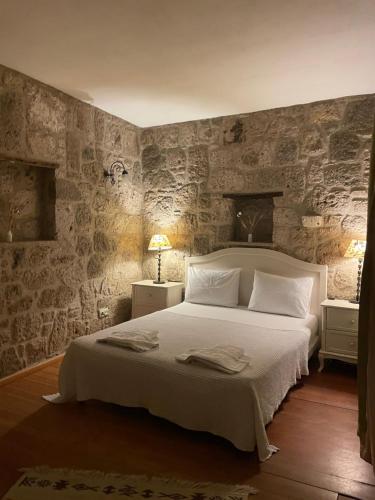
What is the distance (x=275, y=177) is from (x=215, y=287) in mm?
1320

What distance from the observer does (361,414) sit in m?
1.52

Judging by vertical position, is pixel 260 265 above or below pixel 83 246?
below

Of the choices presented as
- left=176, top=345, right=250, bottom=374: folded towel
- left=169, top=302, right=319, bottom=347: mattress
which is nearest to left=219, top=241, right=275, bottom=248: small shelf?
left=169, top=302, right=319, bottom=347: mattress

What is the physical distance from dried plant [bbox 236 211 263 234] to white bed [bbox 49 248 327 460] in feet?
3.57

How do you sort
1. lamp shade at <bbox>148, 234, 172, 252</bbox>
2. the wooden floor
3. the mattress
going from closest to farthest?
the wooden floor → the mattress → lamp shade at <bbox>148, 234, 172, 252</bbox>

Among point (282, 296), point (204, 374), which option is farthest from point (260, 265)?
point (204, 374)

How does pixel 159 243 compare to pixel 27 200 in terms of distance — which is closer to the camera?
pixel 27 200

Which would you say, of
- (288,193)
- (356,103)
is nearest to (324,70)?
(356,103)

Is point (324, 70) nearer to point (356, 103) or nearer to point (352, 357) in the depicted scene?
point (356, 103)

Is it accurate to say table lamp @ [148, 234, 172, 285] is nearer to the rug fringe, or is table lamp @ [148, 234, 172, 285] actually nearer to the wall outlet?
the wall outlet

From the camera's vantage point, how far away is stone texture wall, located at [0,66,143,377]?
10.0 ft

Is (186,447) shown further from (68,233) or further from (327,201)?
(327,201)

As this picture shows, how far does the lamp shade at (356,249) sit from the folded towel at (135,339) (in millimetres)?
1869

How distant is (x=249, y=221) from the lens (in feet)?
13.7
